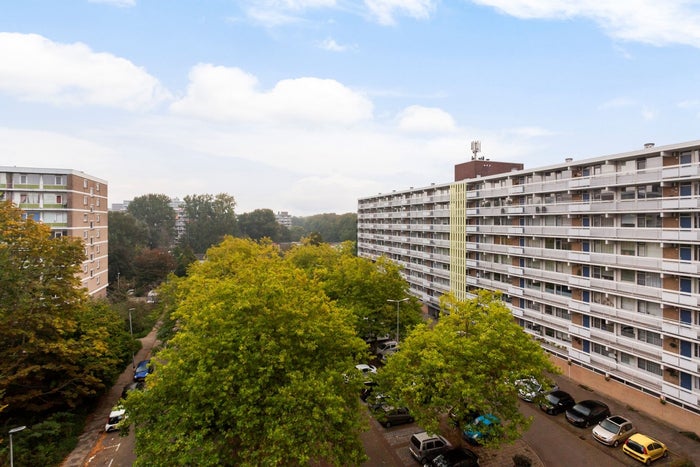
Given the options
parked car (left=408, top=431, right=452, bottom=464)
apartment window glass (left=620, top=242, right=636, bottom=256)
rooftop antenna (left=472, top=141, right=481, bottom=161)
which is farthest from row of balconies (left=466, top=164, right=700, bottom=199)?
parked car (left=408, top=431, right=452, bottom=464)

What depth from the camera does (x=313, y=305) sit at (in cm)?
2039

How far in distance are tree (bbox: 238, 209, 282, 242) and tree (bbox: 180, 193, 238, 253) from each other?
7.33 metres

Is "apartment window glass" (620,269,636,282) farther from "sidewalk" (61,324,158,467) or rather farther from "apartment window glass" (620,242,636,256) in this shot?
"sidewalk" (61,324,158,467)

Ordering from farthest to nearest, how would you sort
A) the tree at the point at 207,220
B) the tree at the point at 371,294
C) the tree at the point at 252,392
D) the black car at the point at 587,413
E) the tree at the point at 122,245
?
the tree at the point at 207,220
the tree at the point at 122,245
the tree at the point at 371,294
the black car at the point at 587,413
the tree at the point at 252,392

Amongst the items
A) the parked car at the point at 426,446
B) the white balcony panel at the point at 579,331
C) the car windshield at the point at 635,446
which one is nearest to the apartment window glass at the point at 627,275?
the white balcony panel at the point at 579,331

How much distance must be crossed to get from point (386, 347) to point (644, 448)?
22938 mm

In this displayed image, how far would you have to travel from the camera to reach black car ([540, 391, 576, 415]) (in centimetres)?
2777

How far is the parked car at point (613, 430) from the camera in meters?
23.5

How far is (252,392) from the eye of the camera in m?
16.0

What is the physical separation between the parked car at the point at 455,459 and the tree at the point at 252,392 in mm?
5802

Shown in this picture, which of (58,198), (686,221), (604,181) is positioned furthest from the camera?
(58,198)

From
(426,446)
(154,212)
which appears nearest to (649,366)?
(426,446)

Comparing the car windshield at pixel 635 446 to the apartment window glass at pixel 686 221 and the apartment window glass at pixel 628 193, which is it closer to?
the apartment window glass at pixel 686 221

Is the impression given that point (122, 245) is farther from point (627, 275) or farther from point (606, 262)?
point (627, 275)
